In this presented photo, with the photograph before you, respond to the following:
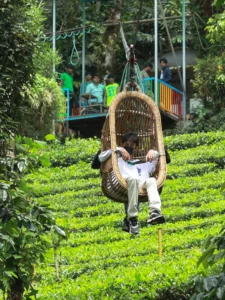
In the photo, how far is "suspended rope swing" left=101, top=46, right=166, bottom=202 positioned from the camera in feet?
49.5

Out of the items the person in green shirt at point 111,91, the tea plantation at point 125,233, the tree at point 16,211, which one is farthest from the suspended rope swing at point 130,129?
the person in green shirt at point 111,91

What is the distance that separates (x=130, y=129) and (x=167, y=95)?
32.6ft

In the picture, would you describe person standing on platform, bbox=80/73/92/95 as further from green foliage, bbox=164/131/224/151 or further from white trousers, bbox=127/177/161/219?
white trousers, bbox=127/177/161/219

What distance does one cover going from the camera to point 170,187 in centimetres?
2069

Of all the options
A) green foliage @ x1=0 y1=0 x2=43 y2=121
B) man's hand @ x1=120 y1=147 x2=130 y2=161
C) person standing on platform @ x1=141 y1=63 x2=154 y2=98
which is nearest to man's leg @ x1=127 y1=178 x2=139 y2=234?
man's hand @ x1=120 y1=147 x2=130 y2=161

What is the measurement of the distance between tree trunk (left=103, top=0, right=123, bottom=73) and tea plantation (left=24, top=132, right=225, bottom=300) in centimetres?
419

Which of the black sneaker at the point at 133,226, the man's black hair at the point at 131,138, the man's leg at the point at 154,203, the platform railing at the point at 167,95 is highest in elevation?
the man's black hair at the point at 131,138

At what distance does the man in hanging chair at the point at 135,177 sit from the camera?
48.6ft

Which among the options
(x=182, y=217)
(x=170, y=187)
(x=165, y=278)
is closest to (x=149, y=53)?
(x=170, y=187)

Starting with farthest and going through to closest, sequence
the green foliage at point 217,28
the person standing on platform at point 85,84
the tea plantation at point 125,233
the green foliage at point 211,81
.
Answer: the person standing on platform at point 85,84, the green foliage at point 211,81, the green foliage at point 217,28, the tea plantation at point 125,233

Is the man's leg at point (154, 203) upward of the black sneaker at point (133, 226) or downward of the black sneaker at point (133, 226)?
upward

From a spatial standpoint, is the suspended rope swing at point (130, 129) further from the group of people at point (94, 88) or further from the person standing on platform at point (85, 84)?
the person standing on platform at point (85, 84)

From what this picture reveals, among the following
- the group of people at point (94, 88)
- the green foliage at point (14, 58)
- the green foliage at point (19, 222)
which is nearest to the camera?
the green foliage at point (19, 222)

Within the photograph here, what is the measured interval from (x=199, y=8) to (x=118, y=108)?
12043 millimetres
